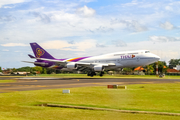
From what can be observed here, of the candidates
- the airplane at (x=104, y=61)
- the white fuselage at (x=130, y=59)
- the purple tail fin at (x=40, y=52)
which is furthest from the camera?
the purple tail fin at (x=40, y=52)

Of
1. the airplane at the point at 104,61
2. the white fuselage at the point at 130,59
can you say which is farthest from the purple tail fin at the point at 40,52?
the white fuselage at the point at 130,59

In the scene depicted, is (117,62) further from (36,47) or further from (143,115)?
(143,115)

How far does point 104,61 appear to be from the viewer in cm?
5881

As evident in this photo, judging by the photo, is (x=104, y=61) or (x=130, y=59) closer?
(x=130, y=59)

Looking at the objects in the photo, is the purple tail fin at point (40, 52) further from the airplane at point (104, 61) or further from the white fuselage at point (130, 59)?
the white fuselage at point (130, 59)

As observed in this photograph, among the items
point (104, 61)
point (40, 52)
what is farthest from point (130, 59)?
point (40, 52)

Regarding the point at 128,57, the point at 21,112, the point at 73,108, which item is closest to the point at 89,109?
the point at 73,108

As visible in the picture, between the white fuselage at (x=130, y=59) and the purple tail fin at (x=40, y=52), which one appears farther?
the purple tail fin at (x=40, y=52)

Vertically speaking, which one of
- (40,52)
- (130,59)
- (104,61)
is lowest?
(104,61)

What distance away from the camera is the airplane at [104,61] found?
5425 cm

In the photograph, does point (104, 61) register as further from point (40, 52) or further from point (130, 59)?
point (40, 52)

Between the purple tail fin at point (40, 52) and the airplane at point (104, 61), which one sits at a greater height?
the purple tail fin at point (40, 52)

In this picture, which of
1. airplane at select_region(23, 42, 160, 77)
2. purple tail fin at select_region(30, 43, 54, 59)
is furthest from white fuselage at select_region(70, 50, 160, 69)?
purple tail fin at select_region(30, 43, 54, 59)

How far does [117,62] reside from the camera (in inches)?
2224
